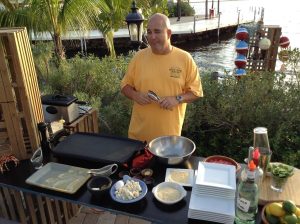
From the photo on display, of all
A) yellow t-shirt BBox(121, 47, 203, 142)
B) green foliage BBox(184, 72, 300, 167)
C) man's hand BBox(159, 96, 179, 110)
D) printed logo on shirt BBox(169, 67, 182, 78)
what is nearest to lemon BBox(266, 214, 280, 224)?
man's hand BBox(159, 96, 179, 110)

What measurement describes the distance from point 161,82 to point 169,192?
3.67 feet

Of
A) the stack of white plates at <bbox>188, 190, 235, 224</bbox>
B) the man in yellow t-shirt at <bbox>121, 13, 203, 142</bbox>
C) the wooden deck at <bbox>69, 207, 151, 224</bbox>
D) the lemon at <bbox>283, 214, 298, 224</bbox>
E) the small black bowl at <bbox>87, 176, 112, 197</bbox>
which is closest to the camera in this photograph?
the lemon at <bbox>283, 214, 298, 224</bbox>

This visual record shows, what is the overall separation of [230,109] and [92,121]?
1981 mm

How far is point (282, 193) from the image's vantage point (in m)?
1.84

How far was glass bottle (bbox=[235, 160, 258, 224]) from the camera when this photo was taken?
1572 mm

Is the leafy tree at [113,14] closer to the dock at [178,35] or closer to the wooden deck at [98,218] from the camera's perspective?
the wooden deck at [98,218]

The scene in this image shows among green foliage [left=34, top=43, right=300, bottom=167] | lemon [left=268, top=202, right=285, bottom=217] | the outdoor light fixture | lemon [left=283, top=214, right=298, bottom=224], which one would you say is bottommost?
green foliage [left=34, top=43, right=300, bottom=167]

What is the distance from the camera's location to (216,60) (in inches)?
829

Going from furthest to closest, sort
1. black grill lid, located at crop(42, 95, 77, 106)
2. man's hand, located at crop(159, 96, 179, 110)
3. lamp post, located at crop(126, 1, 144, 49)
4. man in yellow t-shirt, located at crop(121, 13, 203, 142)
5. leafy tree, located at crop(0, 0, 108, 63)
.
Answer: leafy tree, located at crop(0, 0, 108, 63)
lamp post, located at crop(126, 1, 144, 49)
black grill lid, located at crop(42, 95, 77, 106)
man in yellow t-shirt, located at crop(121, 13, 203, 142)
man's hand, located at crop(159, 96, 179, 110)

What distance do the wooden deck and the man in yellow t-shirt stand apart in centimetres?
118

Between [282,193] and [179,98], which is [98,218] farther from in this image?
[282,193]

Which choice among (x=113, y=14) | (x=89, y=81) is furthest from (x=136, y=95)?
(x=113, y=14)

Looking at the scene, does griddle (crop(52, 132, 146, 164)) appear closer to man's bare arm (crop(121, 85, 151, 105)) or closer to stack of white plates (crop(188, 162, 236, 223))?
man's bare arm (crop(121, 85, 151, 105))

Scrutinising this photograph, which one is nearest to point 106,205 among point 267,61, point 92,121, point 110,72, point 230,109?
A: point 92,121
